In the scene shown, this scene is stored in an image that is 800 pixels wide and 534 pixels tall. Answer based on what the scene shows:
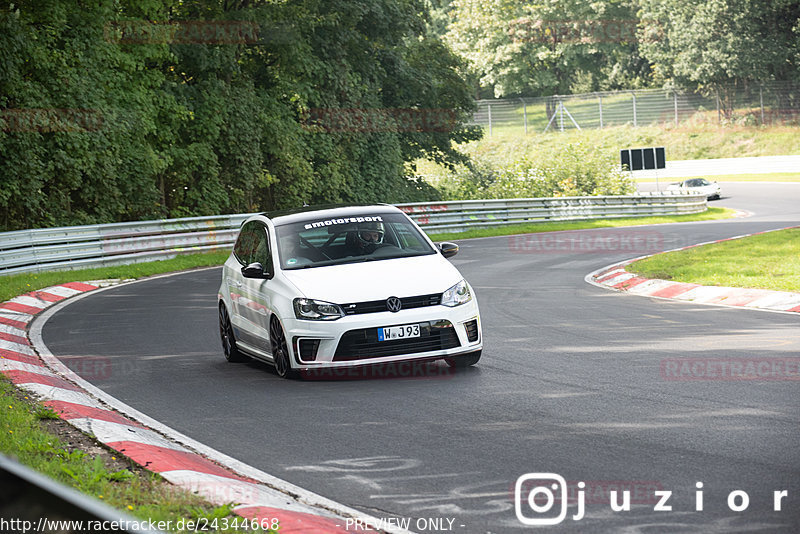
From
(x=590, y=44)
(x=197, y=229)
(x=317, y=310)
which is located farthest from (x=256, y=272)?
(x=590, y=44)

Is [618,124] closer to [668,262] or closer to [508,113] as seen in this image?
[508,113]

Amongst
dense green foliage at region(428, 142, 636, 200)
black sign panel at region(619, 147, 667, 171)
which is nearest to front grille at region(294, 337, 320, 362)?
black sign panel at region(619, 147, 667, 171)

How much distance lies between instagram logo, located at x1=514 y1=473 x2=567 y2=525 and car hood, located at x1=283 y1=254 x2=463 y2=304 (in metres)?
3.85

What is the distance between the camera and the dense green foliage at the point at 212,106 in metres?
24.9

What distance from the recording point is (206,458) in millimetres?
6719

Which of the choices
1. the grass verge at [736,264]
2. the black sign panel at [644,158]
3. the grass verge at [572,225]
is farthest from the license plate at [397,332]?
the black sign panel at [644,158]

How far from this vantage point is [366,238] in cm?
→ 1067

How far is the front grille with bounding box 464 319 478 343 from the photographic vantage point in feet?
31.8

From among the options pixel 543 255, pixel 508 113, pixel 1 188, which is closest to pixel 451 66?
pixel 543 255

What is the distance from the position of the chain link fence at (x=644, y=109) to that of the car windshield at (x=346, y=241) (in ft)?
209

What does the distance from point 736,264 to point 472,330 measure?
10.3 metres

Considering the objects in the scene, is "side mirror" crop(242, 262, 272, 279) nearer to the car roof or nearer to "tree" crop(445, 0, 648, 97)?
the car roof

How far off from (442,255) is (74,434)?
4.70 m

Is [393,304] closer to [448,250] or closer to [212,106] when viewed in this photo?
[448,250]
